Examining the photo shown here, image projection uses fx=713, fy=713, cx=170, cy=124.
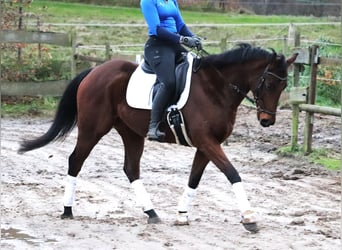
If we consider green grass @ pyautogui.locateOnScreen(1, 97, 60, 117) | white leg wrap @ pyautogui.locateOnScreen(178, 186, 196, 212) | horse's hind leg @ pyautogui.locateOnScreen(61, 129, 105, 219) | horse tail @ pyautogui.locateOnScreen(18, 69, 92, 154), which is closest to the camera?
white leg wrap @ pyautogui.locateOnScreen(178, 186, 196, 212)

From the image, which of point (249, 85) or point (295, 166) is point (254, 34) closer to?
point (295, 166)

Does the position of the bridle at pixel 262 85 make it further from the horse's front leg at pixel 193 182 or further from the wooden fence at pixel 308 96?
the wooden fence at pixel 308 96

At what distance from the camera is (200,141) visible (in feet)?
20.8

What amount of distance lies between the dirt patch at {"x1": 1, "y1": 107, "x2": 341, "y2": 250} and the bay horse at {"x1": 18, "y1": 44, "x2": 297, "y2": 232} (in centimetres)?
28

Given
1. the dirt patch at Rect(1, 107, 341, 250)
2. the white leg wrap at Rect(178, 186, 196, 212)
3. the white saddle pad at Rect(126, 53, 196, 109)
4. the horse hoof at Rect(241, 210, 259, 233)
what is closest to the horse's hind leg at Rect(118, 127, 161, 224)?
the dirt patch at Rect(1, 107, 341, 250)

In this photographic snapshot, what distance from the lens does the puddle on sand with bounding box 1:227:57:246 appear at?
579 cm

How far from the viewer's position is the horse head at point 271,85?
20.7 ft

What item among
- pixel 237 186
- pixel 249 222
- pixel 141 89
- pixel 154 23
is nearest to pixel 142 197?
pixel 141 89

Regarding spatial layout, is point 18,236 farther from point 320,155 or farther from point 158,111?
point 320,155

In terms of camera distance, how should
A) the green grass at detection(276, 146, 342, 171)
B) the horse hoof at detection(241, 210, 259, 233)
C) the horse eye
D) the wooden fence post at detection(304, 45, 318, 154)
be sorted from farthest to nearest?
1. the wooden fence post at detection(304, 45, 318, 154)
2. the green grass at detection(276, 146, 342, 171)
3. the horse eye
4. the horse hoof at detection(241, 210, 259, 233)

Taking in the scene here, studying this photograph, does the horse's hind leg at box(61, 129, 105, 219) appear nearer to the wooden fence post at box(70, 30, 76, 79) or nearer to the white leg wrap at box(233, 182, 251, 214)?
the white leg wrap at box(233, 182, 251, 214)

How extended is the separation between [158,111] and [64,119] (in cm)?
136

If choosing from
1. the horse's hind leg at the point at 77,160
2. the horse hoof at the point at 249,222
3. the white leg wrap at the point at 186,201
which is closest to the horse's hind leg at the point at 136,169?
the white leg wrap at the point at 186,201

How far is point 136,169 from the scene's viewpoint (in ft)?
23.2
